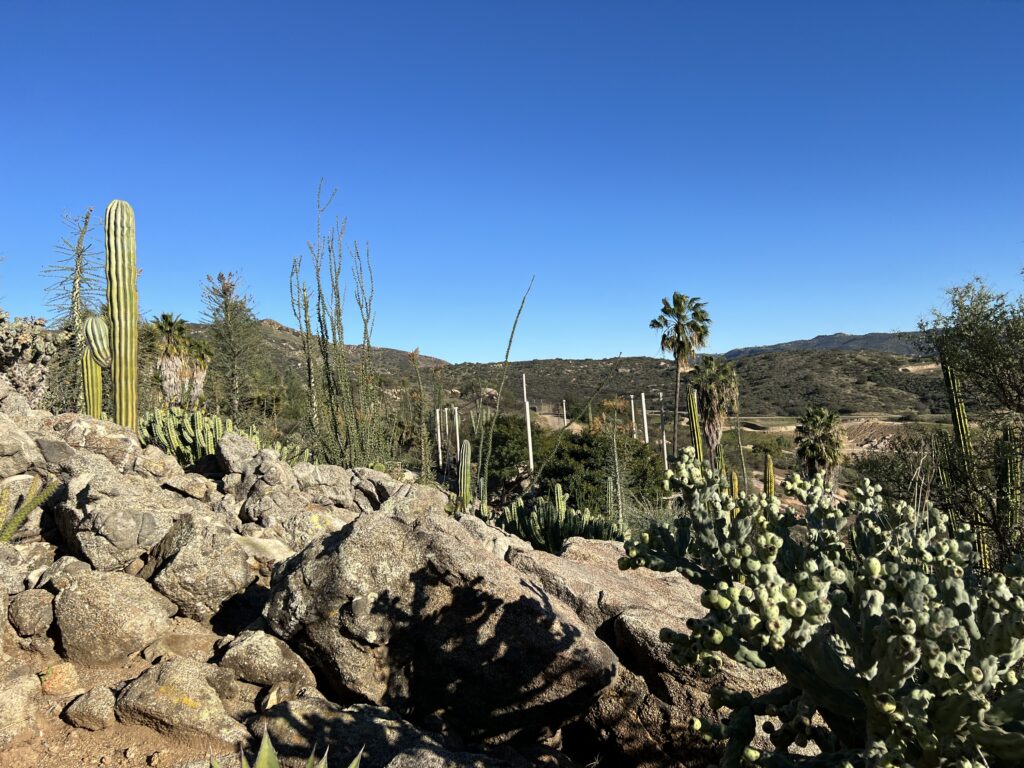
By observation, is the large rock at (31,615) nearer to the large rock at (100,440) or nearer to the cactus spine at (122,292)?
the large rock at (100,440)

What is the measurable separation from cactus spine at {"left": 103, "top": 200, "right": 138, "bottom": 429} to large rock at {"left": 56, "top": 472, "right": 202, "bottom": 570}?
4.14 m

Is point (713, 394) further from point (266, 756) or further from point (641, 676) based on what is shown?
point (266, 756)

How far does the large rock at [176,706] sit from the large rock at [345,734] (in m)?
0.19

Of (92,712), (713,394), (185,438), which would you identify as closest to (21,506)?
(92,712)

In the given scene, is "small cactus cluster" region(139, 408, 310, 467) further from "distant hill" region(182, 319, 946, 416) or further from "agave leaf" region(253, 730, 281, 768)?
"distant hill" region(182, 319, 946, 416)

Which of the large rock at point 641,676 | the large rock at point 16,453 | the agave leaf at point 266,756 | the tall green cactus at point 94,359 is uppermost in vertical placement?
the tall green cactus at point 94,359

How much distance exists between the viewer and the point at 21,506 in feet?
15.8

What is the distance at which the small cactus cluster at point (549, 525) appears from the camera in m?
7.09

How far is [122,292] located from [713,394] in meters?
19.6

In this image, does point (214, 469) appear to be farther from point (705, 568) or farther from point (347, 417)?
point (705, 568)

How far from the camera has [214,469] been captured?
7086 mm

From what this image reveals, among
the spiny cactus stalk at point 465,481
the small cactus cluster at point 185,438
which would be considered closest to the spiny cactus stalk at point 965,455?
the spiny cactus stalk at point 465,481

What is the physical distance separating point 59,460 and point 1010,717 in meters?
6.82

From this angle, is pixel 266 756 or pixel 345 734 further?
pixel 345 734
